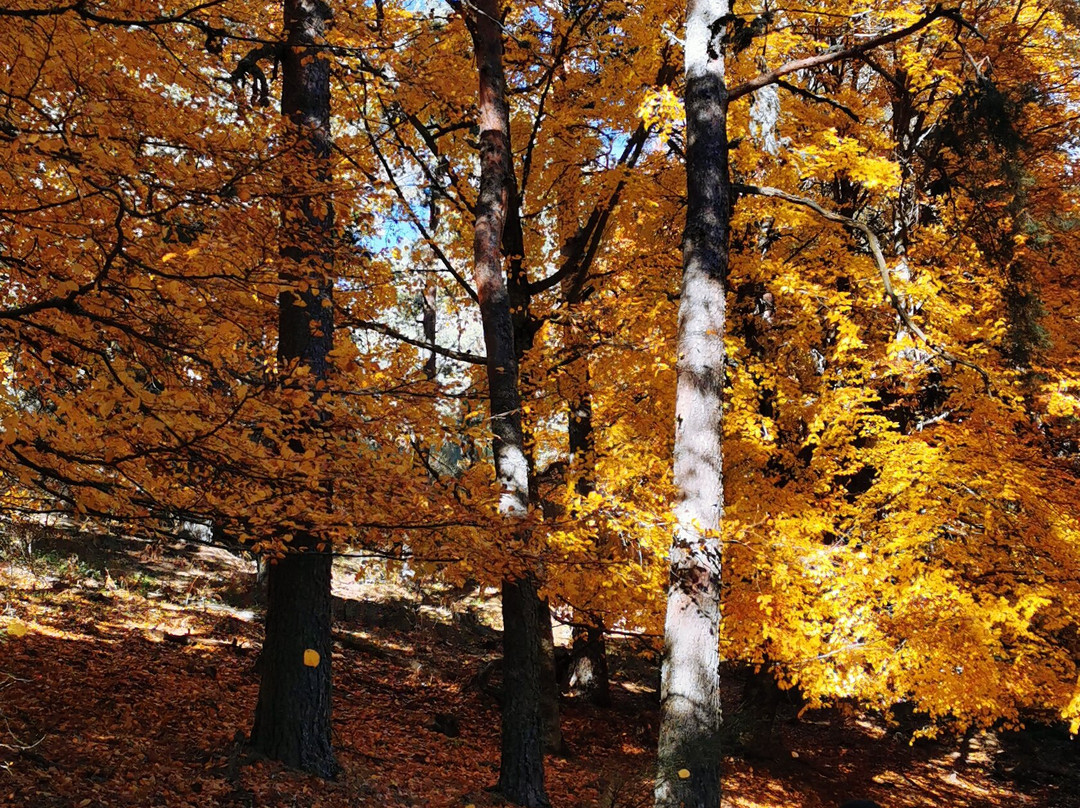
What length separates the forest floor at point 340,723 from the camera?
5.43 metres

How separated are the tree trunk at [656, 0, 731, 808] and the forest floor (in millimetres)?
2061

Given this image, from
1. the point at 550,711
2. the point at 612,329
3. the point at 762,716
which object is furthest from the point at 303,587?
the point at 762,716

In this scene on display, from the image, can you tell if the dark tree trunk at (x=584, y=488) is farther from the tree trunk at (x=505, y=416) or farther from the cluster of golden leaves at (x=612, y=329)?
the tree trunk at (x=505, y=416)

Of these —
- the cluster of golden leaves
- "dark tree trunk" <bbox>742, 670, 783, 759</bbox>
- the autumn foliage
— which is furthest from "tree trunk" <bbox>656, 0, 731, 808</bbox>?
"dark tree trunk" <bbox>742, 670, 783, 759</bbox>

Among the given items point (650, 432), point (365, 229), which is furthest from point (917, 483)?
point (365, 229)

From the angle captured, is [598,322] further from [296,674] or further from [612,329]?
[296,674]

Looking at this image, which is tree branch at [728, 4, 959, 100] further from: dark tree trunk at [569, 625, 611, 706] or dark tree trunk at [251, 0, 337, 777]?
dark tree trunk at [569, 625, 611, 706]

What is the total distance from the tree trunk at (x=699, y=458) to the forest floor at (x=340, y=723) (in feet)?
6.76

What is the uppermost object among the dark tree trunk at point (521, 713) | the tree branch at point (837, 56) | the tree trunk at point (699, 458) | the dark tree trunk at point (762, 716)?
the tree branch at point (837, 56)

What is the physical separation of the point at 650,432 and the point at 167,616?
7.47 metres

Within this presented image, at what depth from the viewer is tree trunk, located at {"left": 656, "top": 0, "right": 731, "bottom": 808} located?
15.7 feet

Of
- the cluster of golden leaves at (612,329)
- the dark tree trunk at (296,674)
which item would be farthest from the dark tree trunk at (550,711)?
the dark tree trunk at (296,674)

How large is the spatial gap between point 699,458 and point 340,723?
6033 mm

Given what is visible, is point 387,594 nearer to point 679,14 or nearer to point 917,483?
point 917,483
